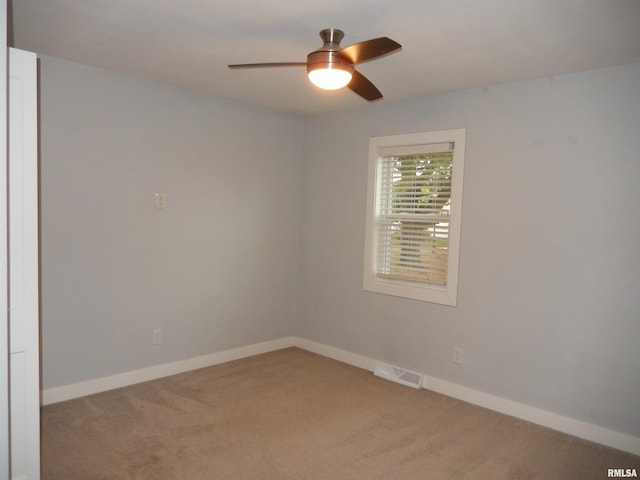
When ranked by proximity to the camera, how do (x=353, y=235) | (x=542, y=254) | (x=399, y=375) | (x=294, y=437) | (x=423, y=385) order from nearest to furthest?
(x=294, y=437) < (x=542, y=254) < (x=423, y=385) < (x=399, y=375) < (x=353, y=235)

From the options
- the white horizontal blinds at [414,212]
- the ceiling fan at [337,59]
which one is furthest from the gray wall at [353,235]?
the ceiling fan at [337,59]

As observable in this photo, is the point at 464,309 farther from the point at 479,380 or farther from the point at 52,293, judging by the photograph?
the point at 52,293

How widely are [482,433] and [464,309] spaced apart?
934 millimetres

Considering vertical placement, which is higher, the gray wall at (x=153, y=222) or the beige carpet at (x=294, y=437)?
the gray wall at (x=153, y=222)

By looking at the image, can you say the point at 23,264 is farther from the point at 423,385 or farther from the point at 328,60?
the point at 423,385

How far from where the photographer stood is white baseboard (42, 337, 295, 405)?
132 inches

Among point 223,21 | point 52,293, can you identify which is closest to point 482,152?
point 223,21

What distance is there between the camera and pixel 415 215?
3988mm

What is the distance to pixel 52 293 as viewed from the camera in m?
3.27

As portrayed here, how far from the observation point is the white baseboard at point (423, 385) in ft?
9.88

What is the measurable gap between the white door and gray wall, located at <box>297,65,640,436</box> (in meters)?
2.80

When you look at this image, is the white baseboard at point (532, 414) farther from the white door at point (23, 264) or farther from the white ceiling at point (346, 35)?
the white door at point (23, 264)

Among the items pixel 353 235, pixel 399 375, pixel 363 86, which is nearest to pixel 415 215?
pixel 353 235

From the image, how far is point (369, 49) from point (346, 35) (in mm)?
552
